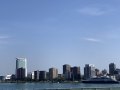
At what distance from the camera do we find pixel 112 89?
37.0 meters

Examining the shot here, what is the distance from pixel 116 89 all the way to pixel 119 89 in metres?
0.59

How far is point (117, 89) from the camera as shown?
37.8m

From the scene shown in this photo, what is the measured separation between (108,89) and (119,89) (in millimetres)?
2277

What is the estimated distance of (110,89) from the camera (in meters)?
36.7

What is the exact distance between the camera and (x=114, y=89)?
37.4 metres

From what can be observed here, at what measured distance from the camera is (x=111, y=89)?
36.9 metres

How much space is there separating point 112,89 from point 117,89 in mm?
1090

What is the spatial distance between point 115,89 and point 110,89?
108cm

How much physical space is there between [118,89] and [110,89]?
1.75 metres

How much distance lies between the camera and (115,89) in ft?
123

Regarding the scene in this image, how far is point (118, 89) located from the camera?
3800 cm

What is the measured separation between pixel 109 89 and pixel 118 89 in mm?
1908

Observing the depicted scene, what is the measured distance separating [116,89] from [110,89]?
1.30m
